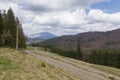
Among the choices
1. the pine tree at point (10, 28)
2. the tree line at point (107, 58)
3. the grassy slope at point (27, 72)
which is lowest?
the tree line at point (107, 58)

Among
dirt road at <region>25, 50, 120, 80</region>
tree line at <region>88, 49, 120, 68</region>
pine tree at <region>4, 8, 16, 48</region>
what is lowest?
tree line at <region>88, 49, 120, 68</region>

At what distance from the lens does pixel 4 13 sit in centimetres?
8431

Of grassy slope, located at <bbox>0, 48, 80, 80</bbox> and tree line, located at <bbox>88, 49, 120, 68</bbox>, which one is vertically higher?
grassy slope, located at <bbox>0, 48, 80, 80</bbox>

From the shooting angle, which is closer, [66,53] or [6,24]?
[6,24]

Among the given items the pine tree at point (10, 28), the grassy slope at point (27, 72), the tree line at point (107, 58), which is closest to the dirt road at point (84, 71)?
the grassy slope at point (27, 72)

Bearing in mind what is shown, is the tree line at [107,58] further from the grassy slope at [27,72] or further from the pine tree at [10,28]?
the grassy slope at [27,72]

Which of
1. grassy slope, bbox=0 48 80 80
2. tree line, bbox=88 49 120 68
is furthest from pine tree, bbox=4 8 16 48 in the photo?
grassy slope, bbox=0 48 80 80

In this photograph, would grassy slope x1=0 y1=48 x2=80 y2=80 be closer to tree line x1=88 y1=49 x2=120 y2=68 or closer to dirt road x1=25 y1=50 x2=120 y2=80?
dirt road x1=25 y1=50 x2=120 y2=80

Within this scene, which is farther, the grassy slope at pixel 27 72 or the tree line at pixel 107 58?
the tree line at pixel 107 58

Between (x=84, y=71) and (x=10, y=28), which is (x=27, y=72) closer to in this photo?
(x=84, y=71)

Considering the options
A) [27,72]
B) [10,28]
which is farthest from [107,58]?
[27,72]

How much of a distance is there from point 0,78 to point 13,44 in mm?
65082

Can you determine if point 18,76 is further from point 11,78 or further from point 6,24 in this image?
point 6,24

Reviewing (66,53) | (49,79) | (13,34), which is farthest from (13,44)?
(66,53)
